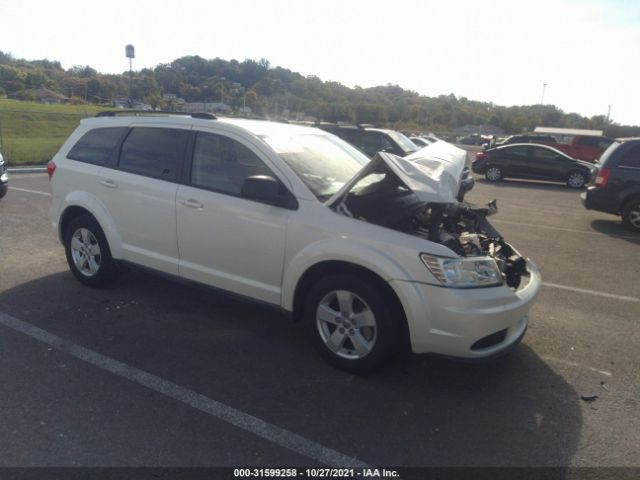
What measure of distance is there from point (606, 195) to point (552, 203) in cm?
362

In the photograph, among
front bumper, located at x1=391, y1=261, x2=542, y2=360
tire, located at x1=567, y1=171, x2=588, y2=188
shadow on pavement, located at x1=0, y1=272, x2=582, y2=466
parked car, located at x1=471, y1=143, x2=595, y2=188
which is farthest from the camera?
parked car, located at x1=471, y1=143, x2=595, y2=188

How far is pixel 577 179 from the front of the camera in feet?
57.0

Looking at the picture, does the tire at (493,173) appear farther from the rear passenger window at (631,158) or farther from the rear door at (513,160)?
the rear passenger window at (631,158)

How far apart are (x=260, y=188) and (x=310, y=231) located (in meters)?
0.48

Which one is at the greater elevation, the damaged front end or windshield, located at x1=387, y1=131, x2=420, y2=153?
windshield, located at x1=387, y1=131, x2=420, y2=153

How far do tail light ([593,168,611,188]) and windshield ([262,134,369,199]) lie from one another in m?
6.82

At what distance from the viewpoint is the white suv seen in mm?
3471

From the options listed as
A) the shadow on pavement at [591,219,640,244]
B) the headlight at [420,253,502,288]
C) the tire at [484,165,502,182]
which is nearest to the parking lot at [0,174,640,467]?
the headlight at [420,253,502,288]

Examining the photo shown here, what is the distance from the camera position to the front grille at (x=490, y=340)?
3.49 meters

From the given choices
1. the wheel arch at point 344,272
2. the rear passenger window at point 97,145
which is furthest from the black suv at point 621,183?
the rear passenger window at point 97,145

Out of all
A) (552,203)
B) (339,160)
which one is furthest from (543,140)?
(339,160)

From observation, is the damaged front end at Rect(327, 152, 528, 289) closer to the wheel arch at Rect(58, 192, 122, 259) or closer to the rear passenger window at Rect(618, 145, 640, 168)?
the wheel arch at Rect(58, 192, 122, 259)

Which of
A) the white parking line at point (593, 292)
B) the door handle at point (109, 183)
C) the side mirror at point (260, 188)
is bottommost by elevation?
the white parking line at point (593, 292)

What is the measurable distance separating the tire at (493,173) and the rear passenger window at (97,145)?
15836 mm
